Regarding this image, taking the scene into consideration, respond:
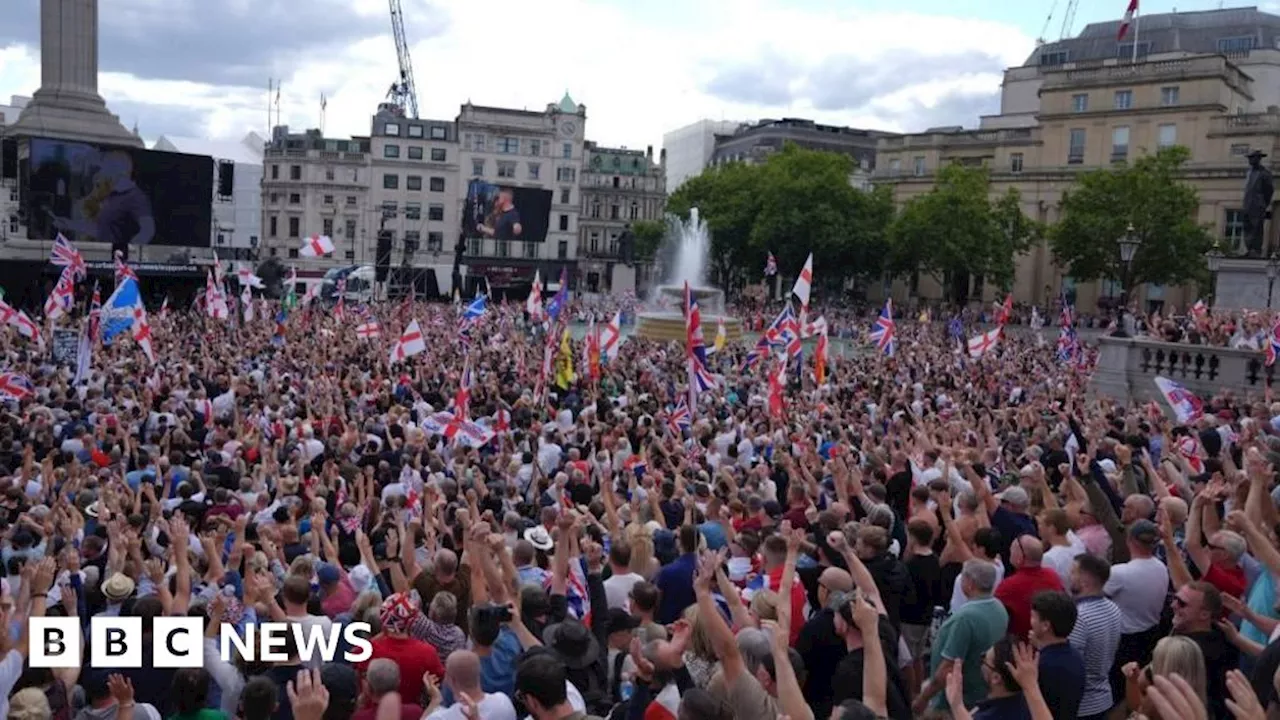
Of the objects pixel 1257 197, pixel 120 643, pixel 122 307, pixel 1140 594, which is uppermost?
pixel 1257 197

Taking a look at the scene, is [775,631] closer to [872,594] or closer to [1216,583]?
[872,594]

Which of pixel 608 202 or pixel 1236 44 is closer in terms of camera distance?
pixel 1236 44

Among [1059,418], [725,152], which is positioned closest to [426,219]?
[725,152]

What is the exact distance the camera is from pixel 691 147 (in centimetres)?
13350

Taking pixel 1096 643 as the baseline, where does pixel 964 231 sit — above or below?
above

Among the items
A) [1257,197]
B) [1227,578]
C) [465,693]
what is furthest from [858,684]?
[1257,197]

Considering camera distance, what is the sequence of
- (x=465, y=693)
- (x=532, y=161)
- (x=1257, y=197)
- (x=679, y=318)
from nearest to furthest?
1. (x=465, y=693)
2. (x=1257, y=197)
3. (x=679, y=318)
4. (x=532, y=161)

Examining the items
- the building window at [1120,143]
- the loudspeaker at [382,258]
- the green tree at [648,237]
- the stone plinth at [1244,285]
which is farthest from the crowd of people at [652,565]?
the green tree at [648,237]

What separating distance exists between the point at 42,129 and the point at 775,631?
53.7m

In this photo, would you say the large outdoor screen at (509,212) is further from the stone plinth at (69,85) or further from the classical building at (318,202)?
the classical building at (318,202)

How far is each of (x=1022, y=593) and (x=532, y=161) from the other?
93831 mm

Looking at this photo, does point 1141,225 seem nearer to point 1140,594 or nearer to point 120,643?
point 1140,594

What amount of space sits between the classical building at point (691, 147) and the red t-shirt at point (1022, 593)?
12007cm

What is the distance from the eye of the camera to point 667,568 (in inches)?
289
